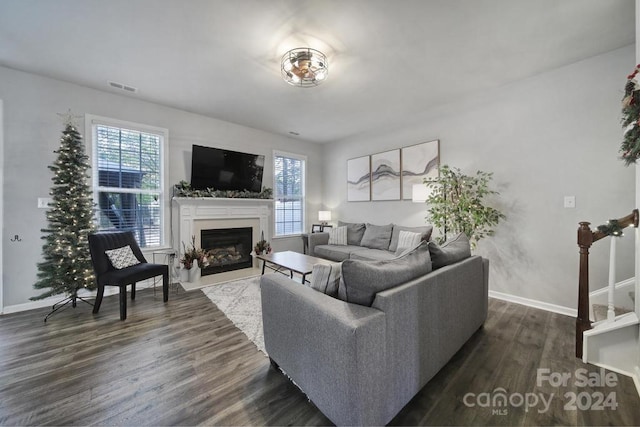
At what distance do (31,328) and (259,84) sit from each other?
3516 millimetres

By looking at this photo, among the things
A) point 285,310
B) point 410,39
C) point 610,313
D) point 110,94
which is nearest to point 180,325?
point 285,310

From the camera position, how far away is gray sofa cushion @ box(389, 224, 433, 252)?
3669 millimetres

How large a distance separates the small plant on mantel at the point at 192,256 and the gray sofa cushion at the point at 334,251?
1.91 meters

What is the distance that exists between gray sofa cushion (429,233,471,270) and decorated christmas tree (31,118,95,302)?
3765 mm

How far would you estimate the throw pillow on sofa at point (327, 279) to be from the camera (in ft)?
4.72

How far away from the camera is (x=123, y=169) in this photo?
11.4 ft

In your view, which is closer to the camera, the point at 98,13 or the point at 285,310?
the point at 285,310

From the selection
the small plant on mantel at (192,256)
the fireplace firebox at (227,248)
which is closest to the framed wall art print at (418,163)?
the fireplace firebox at (227,248)

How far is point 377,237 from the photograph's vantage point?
4234 mm

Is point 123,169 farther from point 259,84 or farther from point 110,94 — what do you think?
point 259,84

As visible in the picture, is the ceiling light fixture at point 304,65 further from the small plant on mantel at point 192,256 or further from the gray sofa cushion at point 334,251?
the small plant on mantel at point 192,256

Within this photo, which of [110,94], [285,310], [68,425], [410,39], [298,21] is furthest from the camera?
[110,94]

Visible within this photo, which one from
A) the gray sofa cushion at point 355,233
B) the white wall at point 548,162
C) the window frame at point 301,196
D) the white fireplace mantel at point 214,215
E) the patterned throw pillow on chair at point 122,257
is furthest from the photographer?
the window frame at point 301,196

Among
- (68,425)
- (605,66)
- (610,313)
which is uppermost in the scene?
(605,66)
